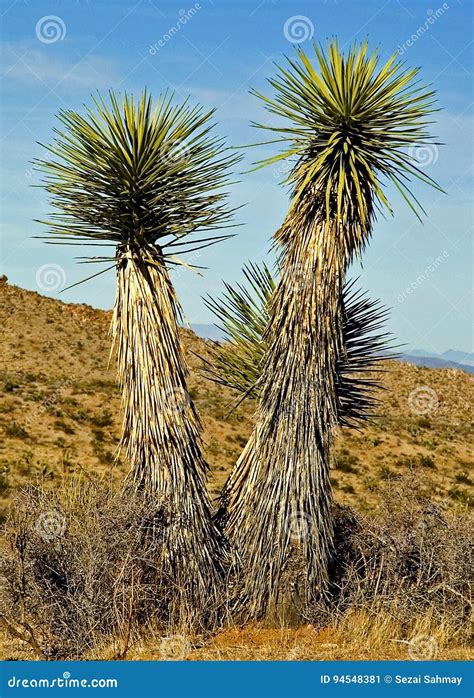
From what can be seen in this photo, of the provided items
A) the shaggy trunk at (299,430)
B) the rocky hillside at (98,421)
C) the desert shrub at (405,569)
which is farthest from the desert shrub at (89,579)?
the rocky hillside at (98,421)

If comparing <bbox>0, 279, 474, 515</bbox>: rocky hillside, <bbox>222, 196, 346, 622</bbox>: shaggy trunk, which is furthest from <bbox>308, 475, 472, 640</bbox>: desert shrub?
<bbox>0, 279, 474, 515</bbox>: rocky hillside

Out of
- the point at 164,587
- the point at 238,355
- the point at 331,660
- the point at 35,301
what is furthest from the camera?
the point at 35,301

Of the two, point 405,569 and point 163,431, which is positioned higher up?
point 163,431

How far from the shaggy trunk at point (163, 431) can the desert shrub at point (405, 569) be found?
4.02 ft

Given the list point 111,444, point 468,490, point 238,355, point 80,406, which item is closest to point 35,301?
point 80,406

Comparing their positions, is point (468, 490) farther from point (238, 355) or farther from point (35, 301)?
point (35, 301)

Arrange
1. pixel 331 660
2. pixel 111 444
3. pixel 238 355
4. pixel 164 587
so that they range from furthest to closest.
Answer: pixel 111 444, pixel 238 355, pixel 164 587, pixel 331 660

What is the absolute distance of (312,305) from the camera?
8234 millimetres

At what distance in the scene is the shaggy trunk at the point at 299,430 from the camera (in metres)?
8.29

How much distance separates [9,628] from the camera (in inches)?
307

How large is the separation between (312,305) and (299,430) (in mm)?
1170

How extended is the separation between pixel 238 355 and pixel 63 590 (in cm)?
303

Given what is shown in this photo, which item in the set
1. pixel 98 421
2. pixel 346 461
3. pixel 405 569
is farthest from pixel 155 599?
pixel 346 461

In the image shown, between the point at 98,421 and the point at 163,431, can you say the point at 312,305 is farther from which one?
the point at 98,421
